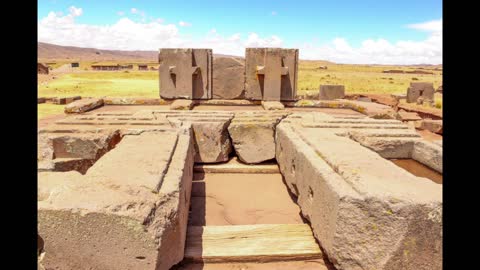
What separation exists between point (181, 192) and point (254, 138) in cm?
235

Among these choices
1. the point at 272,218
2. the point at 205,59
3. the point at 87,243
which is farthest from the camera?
the point at 205,59

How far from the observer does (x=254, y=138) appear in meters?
4.77

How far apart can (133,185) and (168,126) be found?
80.3 inches

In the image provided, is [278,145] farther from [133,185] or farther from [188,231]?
[133,185]

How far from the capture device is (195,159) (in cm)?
476

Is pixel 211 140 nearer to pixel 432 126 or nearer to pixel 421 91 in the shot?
pixel 432 126

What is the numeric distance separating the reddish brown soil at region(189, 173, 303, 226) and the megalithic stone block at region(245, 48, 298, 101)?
2.83 meters

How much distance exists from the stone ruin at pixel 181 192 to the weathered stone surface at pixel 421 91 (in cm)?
1428

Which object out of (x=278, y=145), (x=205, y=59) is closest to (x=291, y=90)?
(x=205, y=59)

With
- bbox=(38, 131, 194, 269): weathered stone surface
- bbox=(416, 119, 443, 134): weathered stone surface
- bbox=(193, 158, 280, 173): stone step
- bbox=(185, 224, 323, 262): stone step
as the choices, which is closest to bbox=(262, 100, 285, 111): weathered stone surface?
bbox=(193, 158, 280, 173): stone step

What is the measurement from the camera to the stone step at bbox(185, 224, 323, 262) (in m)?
2.63

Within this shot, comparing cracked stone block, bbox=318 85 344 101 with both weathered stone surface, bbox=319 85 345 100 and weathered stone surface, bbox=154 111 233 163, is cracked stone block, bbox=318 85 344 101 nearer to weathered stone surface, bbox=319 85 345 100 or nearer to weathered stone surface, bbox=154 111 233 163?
weathered stone surface, bbox=319 85 345 100

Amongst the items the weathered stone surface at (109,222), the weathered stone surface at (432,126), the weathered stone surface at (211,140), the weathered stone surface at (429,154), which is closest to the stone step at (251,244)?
the weathered stone surface at (109,222)
